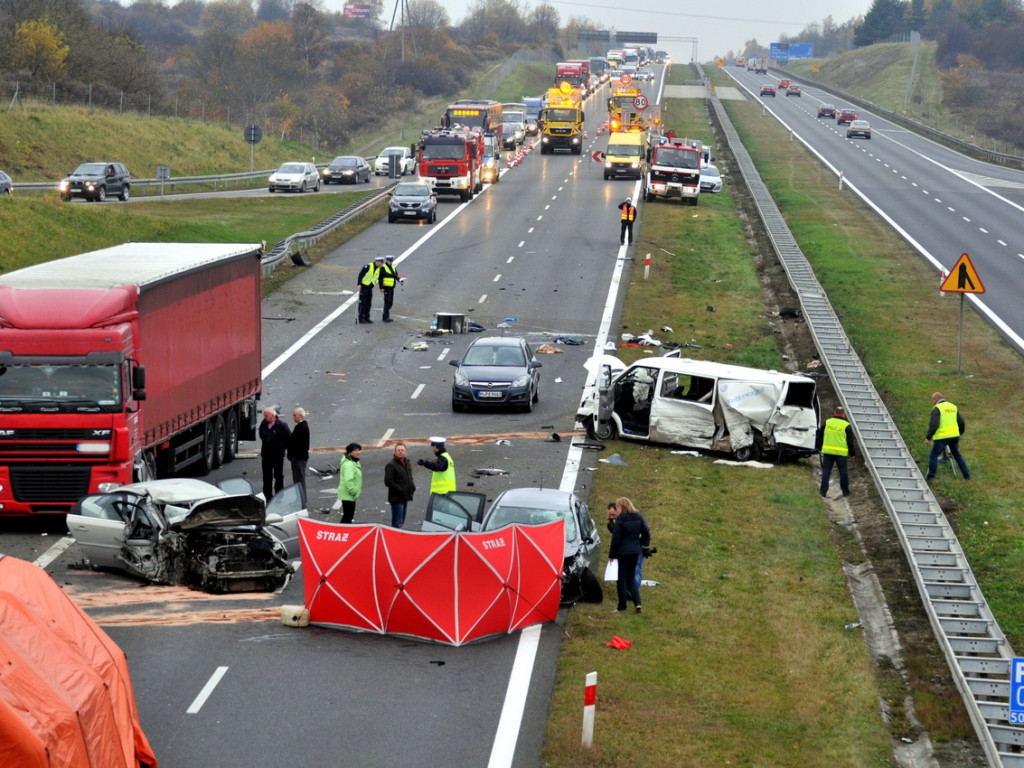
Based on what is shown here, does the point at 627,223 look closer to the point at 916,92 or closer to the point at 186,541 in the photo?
the point at 186,541

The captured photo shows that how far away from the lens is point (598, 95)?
133 m

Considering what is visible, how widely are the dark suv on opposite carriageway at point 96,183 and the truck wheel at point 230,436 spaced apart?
31186 millimetres

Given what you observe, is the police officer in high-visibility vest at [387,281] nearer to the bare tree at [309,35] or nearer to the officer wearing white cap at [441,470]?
the officer wearing white cap at [441,470]

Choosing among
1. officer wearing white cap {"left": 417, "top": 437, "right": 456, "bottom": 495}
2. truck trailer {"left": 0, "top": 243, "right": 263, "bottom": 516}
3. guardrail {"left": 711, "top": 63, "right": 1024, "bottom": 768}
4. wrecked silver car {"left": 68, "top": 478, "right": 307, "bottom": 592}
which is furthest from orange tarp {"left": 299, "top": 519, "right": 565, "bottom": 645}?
guardrail {"left": 711, "top": 63, "right": 1024, "bottom": 768}

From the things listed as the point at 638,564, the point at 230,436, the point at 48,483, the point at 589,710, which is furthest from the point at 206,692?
the point at 230,436

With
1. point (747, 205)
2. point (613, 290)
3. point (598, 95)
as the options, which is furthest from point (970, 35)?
point (613, 290)

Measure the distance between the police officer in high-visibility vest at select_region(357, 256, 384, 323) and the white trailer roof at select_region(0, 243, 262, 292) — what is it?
10984 millimetres

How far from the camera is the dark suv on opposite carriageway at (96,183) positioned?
53.8m

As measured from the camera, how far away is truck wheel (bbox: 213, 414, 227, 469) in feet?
78.8

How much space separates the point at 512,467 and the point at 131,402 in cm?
722

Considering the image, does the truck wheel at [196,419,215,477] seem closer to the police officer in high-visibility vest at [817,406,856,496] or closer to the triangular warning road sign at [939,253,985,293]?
the police officer in high-visibility vest at [817,406,856,496]

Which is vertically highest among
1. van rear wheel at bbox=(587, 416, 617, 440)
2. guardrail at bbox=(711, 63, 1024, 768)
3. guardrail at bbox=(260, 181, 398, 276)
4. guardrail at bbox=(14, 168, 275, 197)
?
guardrail at bbox=(711, 63, 1024, 768)

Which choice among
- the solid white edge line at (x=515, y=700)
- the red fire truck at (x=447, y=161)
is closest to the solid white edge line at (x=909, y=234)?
the red fire truck at (x=447, y=161)

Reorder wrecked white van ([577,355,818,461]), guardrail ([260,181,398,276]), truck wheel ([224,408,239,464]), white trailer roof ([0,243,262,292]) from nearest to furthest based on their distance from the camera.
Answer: white trailer roof ([0,243,262,292]) → truck wheel ([224,408,239,464]) → wrecked white van ([577,355,818,461]) → guardrail ([260,181,398,276])
